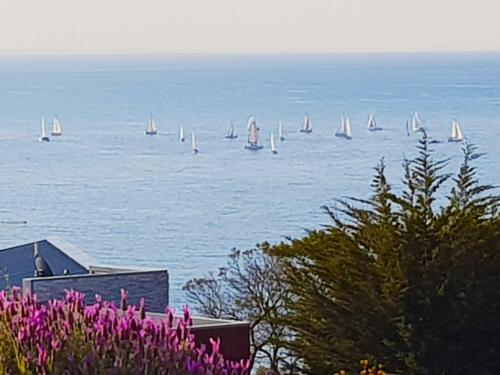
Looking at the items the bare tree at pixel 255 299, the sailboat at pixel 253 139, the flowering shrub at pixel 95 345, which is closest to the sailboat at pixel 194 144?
the sailboat at pixel 253 139

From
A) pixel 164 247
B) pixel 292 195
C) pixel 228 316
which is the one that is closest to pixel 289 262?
pixel 228 316

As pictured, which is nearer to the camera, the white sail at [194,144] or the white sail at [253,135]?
the white sail at [253,135]

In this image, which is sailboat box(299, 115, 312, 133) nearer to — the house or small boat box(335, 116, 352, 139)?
small boat box(335, 116, 352, 139)

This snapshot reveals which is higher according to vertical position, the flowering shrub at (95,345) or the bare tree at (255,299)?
the flowering shrub at (95,345)

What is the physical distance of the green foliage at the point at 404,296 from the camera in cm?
527

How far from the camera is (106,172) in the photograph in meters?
42.1

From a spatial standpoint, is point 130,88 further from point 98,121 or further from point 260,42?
point 260,42

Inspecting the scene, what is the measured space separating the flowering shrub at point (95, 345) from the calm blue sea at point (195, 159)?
5.72m

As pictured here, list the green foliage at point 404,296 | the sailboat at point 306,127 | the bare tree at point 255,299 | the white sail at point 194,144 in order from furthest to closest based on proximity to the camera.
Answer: the sailboat at point 306,127, the white sail at point 194,144, the bare tree at point 255,299, the green foliage at point 404,296

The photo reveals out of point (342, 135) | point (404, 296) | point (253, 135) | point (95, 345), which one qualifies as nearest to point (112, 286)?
point (404, 296)

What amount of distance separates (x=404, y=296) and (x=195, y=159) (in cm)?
4013

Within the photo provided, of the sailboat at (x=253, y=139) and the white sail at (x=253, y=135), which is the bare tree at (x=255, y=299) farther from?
the sailboat at (x=253, y=139)

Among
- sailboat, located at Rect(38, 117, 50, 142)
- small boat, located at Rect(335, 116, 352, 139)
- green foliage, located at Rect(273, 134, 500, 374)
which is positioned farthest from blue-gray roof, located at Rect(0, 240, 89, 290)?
sailboat, located at Rect(38, 117, 50, 142)

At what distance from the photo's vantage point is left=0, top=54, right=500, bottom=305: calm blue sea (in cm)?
2981
